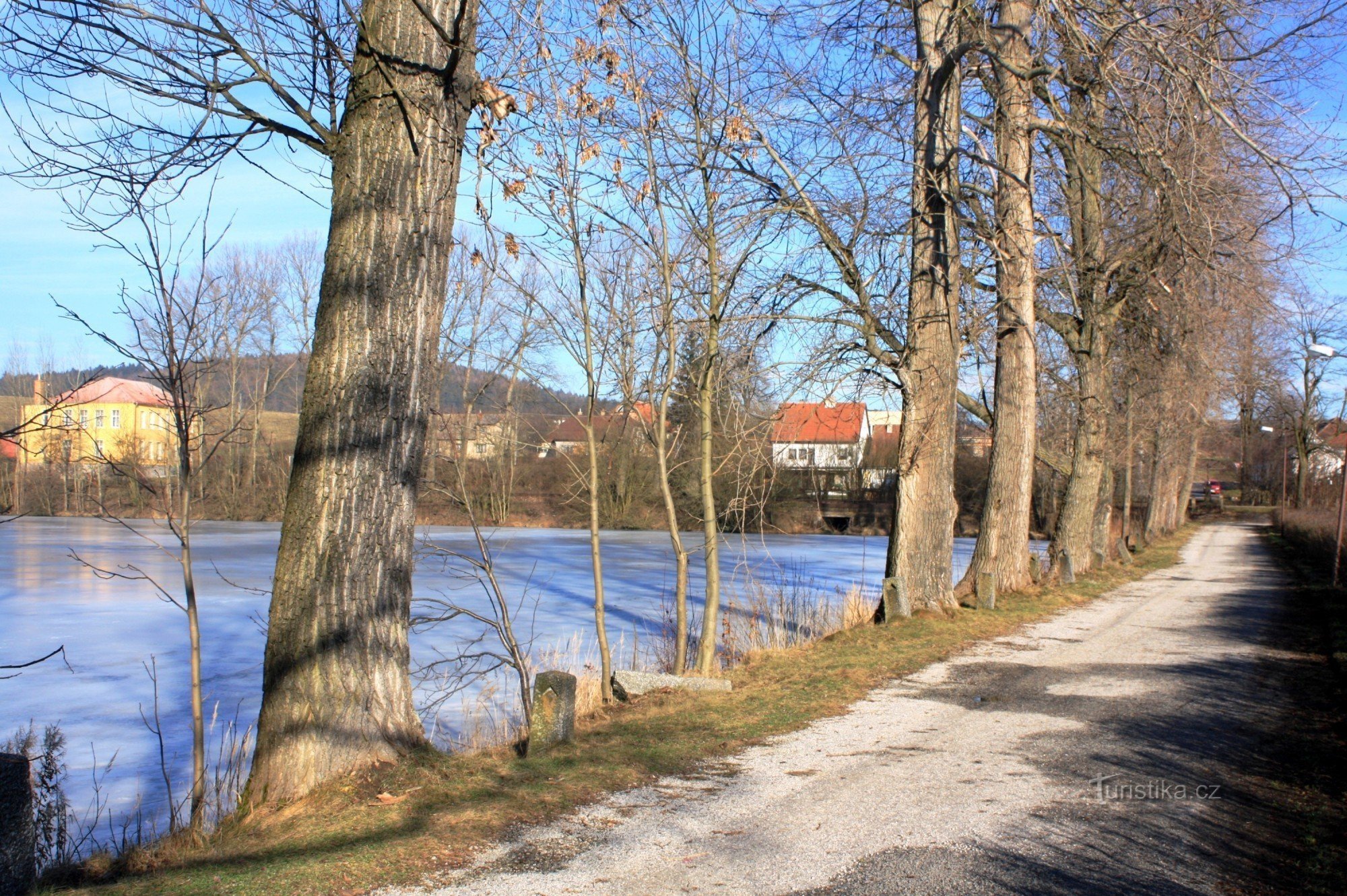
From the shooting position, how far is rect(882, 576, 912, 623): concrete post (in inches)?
442

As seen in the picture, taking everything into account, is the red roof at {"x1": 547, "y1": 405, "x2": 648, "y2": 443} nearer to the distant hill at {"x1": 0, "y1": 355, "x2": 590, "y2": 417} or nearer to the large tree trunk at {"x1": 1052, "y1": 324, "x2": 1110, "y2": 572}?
the distant hill at {"x1": 0, "y1": 355, "x2": 590, "y2": 417}

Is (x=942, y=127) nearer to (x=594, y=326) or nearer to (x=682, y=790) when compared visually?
(x=594, y=326)

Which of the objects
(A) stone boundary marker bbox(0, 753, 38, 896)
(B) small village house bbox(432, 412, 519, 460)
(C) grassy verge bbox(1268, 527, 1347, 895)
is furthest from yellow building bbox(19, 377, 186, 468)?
(C) grassy verge bbox(1268, 527, 1347, 895)

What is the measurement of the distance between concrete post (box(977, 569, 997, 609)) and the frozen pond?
3.05m

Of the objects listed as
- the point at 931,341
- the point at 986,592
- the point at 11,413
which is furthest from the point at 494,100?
the point at 986,592

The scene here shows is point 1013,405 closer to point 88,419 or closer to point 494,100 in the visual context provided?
point 494,100

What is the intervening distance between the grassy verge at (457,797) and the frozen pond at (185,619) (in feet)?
4.88

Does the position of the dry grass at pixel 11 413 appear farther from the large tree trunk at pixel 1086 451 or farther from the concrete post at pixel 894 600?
the large tree trunk at pixel 1086 451

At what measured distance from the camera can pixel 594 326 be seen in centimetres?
777

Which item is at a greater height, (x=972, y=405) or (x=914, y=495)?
(x=972, y=405)

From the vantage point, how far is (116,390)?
6723 millimetres

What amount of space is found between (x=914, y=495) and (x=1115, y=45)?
5.22m

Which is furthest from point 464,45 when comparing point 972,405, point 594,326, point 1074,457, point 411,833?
point 1074,457

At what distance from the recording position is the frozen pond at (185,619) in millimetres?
7996
